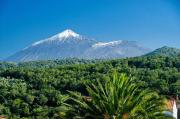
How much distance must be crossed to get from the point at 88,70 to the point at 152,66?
74.9ft

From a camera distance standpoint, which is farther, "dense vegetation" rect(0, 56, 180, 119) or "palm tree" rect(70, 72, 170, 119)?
"dense vegetation" rect(0, 56, 180, 119)

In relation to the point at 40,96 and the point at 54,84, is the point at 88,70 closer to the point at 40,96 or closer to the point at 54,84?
the point at 54,84

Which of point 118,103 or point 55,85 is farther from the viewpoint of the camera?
point 55,85

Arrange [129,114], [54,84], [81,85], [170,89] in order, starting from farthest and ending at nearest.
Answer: [54,84], [81,85], [170,89], [129,114]

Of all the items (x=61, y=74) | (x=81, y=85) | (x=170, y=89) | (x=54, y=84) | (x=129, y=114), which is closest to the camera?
(x=129, y=114)

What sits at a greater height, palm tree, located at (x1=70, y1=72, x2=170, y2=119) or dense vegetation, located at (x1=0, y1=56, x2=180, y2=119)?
palm tree, located at (x1=70, y1=72, x2=170, y2=119)

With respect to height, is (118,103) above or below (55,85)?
above

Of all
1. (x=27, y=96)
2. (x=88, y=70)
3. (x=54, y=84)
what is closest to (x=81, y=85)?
(x=54, y=84)

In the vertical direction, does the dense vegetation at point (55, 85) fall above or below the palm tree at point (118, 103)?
below

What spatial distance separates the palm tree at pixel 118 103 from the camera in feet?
53.1

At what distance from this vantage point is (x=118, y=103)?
639 inches

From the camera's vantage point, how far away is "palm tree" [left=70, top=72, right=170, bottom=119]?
16188 millimetres

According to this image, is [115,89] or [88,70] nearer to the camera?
[115,89]

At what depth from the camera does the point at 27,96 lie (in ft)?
374
